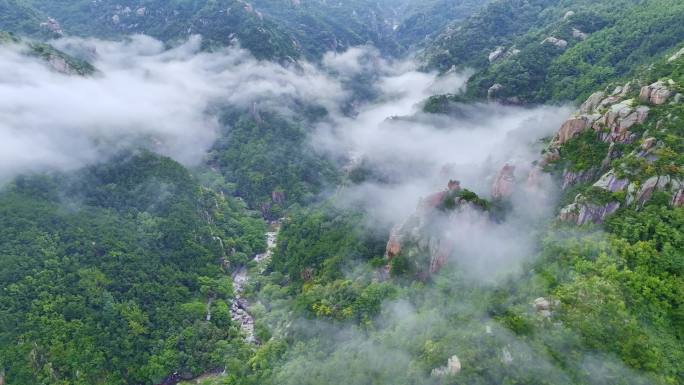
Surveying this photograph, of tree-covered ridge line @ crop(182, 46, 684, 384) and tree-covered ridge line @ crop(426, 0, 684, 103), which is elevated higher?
tree-covered ridge line @ crop(426, 0, 684, 103)

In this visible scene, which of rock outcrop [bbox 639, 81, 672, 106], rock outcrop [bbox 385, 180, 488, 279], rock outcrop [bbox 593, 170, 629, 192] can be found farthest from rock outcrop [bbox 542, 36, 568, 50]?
rock outcrop [bbox 593, 170, 629, 192]

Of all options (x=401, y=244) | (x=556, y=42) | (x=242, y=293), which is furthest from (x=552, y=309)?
(x=556, y=42)

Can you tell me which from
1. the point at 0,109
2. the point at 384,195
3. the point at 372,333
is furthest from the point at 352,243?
the point at 0,109

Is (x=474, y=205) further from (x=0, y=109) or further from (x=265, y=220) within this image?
(x=0, y=109)

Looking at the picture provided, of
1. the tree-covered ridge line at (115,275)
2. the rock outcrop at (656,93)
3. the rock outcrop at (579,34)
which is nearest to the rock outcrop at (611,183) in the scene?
the rock outcrop at (656,93)

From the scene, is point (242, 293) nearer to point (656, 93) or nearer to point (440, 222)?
point (440, 222)

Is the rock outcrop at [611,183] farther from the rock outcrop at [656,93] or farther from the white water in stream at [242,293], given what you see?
the white water in stream at [242,293]

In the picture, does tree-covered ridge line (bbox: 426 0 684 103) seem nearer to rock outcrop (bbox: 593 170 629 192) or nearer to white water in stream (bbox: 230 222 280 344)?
rock outcrop (bbox: 593 170 629 192)
